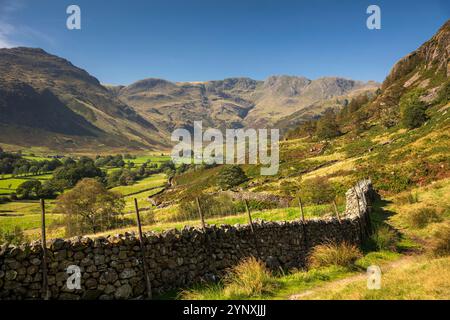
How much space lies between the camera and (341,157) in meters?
74.2

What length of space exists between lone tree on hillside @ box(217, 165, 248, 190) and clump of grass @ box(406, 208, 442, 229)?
5648cm

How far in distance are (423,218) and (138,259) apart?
21116mm

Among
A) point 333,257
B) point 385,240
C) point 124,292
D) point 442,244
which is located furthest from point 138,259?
point 385,240

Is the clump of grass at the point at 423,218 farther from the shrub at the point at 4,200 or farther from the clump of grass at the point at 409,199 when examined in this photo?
the shrub at the point at 4,200

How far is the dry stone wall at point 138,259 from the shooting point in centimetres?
889

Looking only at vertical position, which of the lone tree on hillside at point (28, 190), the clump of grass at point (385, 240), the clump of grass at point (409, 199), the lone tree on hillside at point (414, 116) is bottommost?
the lone tree on hillside at point (28, 190)

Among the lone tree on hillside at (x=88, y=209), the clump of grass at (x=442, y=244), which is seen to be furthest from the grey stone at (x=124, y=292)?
the lone tree on hillside at (x=88, y=209)

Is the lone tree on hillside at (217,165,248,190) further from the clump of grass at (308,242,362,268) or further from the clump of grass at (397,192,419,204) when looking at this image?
the clump of grass at (308,242,362,268)

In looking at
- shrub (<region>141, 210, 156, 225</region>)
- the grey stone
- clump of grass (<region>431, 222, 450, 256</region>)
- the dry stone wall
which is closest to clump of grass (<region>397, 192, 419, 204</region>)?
clump of grass (<region>431, 222, 450, 256</region>)

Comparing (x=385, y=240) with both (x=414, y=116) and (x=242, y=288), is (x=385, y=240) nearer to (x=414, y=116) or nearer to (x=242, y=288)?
(x=242, y=288)

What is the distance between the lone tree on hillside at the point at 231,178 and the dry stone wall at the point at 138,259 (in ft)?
207

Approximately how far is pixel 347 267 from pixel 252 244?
432cm

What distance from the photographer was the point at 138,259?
35.3 ft
